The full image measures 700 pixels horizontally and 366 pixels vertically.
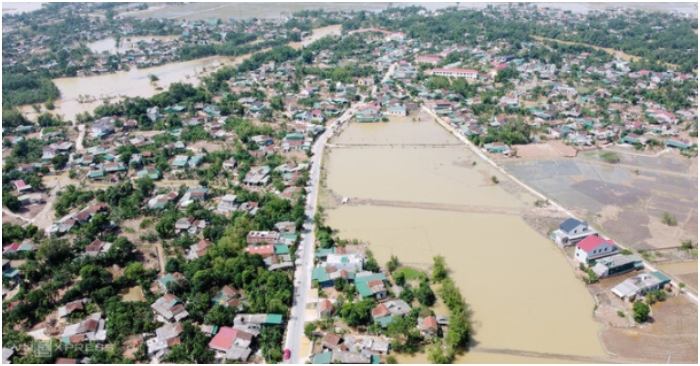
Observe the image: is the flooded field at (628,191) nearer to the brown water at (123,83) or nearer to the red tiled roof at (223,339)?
the red tiled roof at (223,339)

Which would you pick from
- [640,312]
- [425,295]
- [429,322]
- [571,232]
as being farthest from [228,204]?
[640,312]

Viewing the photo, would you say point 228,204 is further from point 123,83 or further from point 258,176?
point 123,83

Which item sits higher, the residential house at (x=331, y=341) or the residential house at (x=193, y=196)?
the residential house at (x=193, y=196)

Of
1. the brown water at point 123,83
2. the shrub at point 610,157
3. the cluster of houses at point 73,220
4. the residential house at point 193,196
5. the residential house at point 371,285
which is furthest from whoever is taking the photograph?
the brown water at point 123,83

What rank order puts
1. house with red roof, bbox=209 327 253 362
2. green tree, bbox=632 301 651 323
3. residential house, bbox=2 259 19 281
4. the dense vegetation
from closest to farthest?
house with red roof, bbox=209 327 253 362, green tree, bbox=632 301 651 323, residential house, bbox=2 259 19 281, the dense vegetation

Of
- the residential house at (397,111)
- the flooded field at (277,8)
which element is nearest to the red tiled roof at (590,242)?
the residential house at (397,111)

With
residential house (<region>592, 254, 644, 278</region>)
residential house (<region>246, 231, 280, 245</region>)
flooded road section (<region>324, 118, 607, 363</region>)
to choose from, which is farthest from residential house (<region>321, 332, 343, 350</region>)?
residential house (<region>592, 254, 644, 278</region>)

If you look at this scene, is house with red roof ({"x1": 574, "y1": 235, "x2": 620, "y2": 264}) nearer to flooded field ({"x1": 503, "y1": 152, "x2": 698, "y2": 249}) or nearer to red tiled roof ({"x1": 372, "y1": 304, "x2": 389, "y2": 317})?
flooded field ({"x1": 503, "y1": 152, "x2": 698, "y2": 249})
